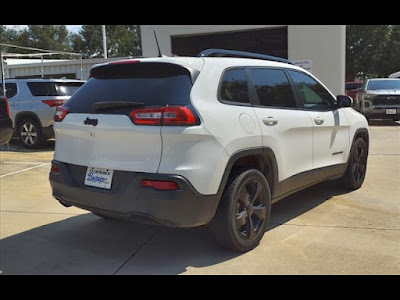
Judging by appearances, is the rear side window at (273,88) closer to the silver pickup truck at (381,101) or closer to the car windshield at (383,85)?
the silver pickup truck at (381,101)

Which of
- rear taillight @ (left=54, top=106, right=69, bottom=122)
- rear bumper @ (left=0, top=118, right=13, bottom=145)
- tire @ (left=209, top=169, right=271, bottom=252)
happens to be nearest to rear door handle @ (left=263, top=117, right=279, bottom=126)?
tire @ (left=209, top=169, right=271, bottom=252)

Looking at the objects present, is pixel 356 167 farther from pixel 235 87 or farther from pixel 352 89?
pixel 352 89

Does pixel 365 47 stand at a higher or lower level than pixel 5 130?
higher

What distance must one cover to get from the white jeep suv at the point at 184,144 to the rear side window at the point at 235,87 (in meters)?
0.01

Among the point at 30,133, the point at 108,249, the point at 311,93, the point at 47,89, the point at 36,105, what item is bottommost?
the point at 108,249

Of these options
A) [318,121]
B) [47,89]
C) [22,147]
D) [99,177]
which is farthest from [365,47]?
[99,177]

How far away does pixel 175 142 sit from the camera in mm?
3297

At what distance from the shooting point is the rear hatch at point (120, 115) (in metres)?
3.40

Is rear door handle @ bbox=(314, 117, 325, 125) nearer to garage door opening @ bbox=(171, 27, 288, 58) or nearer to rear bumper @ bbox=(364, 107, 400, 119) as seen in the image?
rear bumper @ bbox=(364, 107, 400, 119)

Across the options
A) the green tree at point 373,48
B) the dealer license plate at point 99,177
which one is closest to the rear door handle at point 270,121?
the dealer license plate at point 99,177

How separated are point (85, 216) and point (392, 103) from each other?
12.6 metres

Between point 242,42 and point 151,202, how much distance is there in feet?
48.2

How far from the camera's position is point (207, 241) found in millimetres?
4207
